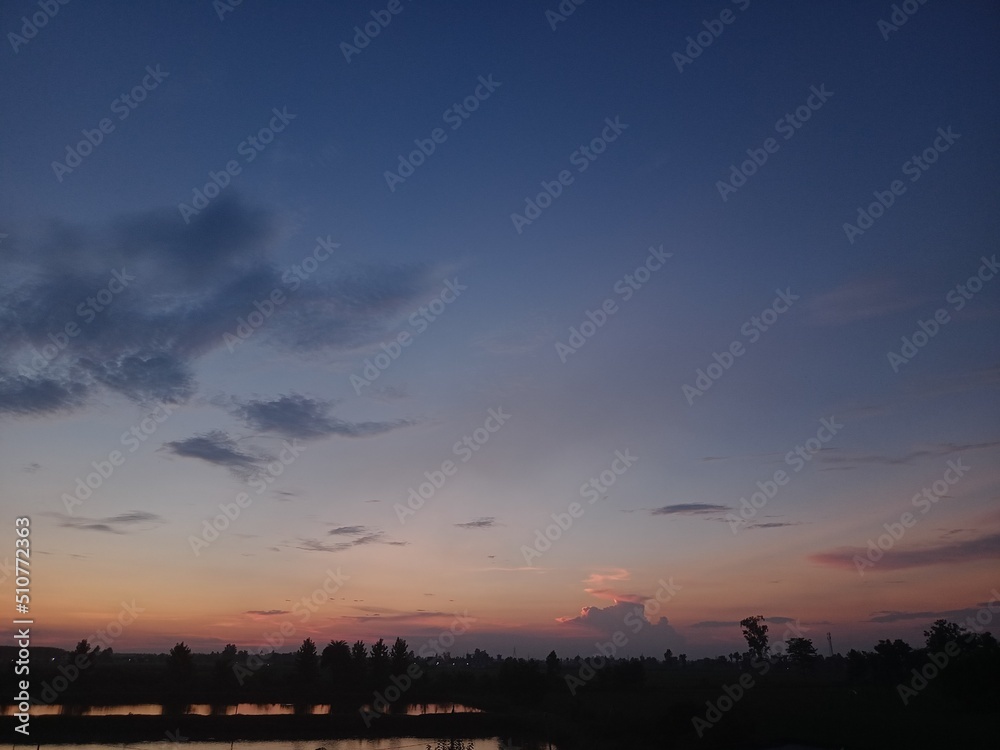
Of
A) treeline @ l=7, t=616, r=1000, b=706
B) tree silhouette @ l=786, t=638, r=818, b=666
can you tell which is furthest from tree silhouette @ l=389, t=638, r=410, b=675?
tree silhouette @ l=786, t=638, r=818, b=666

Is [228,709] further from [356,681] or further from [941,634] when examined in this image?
[941,634]

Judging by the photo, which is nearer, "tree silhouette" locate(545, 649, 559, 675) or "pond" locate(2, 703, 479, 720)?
"pond" locate(2, 703, 479, 720)

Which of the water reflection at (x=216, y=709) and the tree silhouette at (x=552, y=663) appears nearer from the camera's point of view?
the water reflection at (x=216, y=709)

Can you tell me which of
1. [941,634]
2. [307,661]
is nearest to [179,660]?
[307,661]

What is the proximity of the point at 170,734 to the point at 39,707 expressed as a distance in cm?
2292

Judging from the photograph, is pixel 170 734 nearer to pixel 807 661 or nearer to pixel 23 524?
pixel 23 524

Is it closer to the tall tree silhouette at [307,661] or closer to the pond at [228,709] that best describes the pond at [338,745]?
the pond at [228,709]

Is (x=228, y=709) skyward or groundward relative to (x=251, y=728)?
groundward

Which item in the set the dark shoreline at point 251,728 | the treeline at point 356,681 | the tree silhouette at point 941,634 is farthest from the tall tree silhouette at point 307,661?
the tree silhouette at point 941,634

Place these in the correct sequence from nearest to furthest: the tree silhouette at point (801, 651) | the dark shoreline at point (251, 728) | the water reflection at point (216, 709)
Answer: the dark shoreline at point (251, 728) < the water reflection at point (216, 709) < the tree silhouette at point (801, 651)

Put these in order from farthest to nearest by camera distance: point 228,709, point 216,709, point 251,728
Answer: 1. point 228,709
2. point 216,709
3. point 251,728

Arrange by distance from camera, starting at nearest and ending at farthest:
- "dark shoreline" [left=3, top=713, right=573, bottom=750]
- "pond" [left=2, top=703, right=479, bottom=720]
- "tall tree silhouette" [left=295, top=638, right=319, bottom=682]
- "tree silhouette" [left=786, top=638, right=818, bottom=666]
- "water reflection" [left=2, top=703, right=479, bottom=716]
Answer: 1. "dark shoreline" [left=3, top=713, right=573, bottom=750]
2. "pond" [left=2, top=703, right=479, bottom=720]
3. "water reflection" [left=2, top=703, right=479, bottom=716]
4. "tall tree silhouette" [left=295, top=638, right=319, bottom=682]
5. "tree silhouette" [left=786, top=638, right=818, bottom=666]

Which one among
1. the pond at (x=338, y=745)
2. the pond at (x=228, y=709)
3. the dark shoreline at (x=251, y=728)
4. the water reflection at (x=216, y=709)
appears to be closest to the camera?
the pond at (x=338, y=745)

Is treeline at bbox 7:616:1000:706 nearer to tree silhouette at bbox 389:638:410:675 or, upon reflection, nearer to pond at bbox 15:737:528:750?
tree silhouette at bbox 389:638:410:675
